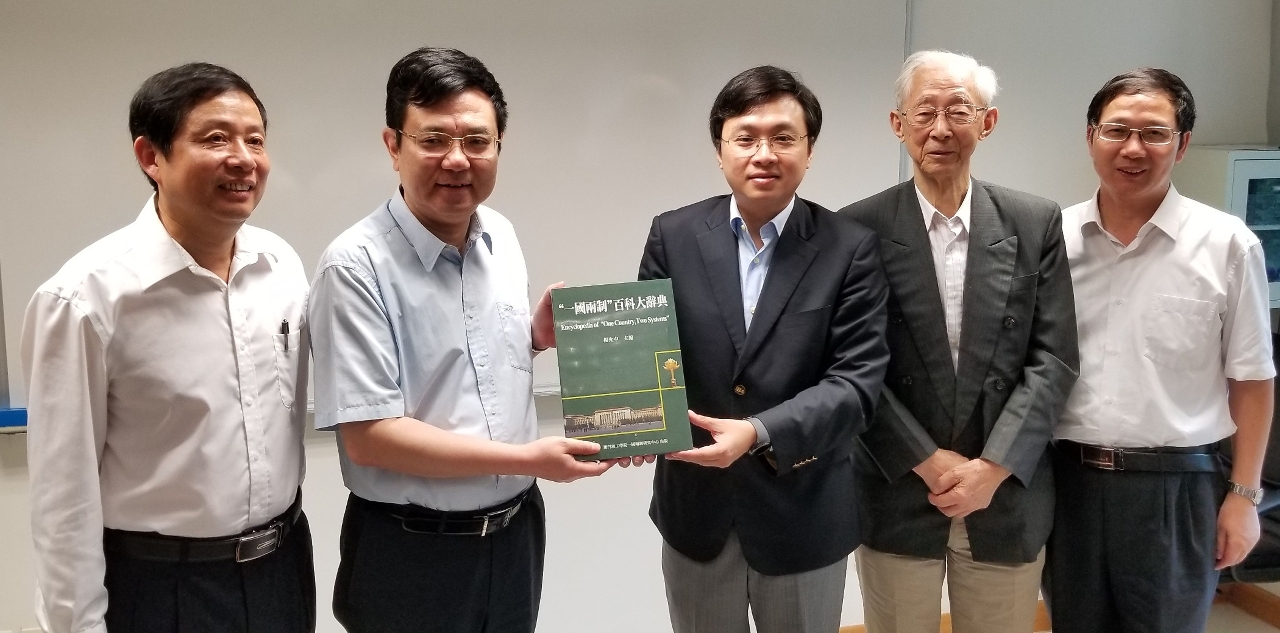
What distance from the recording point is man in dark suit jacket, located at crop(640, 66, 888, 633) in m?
1.93

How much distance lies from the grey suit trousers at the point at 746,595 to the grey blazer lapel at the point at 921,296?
0.49 metres

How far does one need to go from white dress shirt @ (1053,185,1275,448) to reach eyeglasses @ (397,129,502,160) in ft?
5.11

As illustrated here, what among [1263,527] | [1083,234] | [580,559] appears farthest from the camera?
[580,559]

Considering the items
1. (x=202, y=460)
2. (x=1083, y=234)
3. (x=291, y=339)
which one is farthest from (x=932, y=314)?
(x=202, y=460)

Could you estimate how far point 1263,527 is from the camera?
119 inches

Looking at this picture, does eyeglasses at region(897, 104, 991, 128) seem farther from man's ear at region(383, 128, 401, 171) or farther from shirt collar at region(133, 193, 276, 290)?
shirt collar at region(133, 193, 276, 290)

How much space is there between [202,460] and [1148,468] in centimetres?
210

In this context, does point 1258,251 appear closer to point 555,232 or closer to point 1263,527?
point 1263,527

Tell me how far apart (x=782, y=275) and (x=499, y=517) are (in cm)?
76

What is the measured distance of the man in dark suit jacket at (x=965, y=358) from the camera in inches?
84.1

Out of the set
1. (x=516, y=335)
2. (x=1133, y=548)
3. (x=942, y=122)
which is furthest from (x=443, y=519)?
(x=1133, y=548)

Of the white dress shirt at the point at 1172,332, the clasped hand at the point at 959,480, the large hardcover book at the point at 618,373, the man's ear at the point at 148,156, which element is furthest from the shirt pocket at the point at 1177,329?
the man's ear at the point at 148,156

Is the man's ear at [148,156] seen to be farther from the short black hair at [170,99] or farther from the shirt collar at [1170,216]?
the shirt collar at [1170,216]

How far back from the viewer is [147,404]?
167 cm
